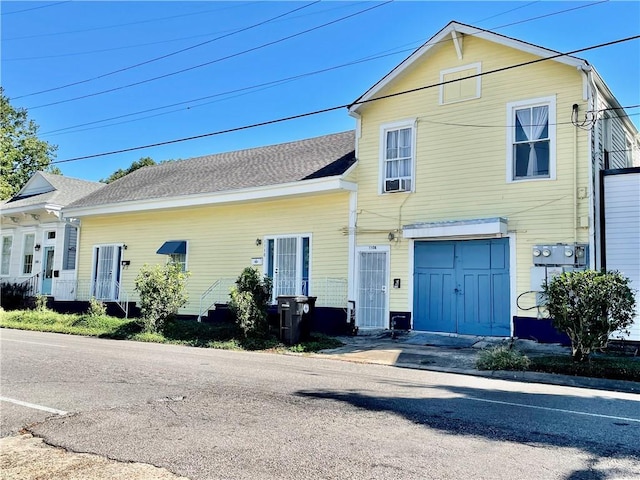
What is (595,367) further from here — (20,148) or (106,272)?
(20,148)

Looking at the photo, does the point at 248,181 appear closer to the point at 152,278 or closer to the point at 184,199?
the point at 184,199

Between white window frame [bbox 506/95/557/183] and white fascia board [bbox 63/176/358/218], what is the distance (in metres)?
4.50

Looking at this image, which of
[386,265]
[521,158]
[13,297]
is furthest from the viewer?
[13,297]

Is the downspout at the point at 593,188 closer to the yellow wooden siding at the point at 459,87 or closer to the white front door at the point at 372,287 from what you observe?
the yellow wooden siding at the point at 459,87

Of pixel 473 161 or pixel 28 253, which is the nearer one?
pixel 473 161

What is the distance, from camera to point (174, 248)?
65.3 feet

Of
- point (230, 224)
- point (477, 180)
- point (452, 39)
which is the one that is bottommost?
point (230, 224)

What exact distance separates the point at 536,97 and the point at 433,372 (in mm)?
7660

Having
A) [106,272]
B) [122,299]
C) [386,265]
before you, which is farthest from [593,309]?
[106,272]

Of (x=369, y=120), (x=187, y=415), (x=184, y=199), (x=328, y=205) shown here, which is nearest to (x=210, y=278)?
(x=184, y=199)

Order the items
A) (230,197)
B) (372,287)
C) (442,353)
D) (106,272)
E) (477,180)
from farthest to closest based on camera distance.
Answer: (106,272), (230,197), (372,287), (477,180), (442,353)

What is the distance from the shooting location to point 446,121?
48.4 feet

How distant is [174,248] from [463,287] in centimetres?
1083

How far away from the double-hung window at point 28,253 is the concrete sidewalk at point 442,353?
58.6 ft
